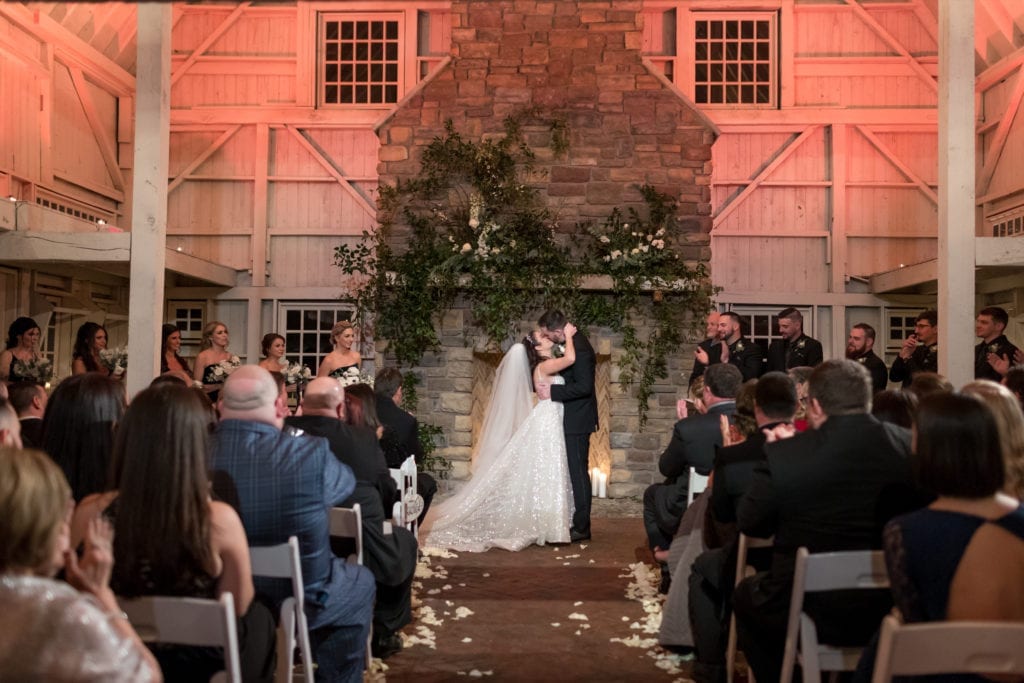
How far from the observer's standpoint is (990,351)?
6500mm

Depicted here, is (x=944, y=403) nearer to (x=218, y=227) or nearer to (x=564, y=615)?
(x=564, y=615)

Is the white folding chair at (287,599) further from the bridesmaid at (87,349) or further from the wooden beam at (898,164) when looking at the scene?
the wooden beam at (898,164)

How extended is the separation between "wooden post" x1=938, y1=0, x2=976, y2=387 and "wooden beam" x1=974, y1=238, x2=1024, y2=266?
0.53 feet

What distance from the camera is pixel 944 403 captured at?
2.38 m

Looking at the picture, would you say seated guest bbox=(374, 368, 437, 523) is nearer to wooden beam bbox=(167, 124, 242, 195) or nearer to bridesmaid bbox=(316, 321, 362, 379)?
bridesmaid bbox=(316, 321, 362, 379)

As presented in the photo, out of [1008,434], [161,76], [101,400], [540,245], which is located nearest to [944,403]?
[1008,434]

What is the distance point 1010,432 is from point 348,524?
7.33 feet

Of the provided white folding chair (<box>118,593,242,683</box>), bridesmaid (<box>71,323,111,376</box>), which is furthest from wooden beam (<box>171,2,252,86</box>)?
white folding chair (<box>118,593,242,683</box>)

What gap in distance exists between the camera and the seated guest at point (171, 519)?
238 centimetres

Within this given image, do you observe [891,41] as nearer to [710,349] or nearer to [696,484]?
[710,349]

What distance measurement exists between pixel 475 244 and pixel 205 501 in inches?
256

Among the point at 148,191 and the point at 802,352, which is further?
the point at 802,352

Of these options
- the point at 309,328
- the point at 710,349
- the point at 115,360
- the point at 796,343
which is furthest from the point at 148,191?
the point at 796,343

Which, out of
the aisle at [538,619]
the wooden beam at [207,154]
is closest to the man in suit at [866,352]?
the aisle at [538,619]
